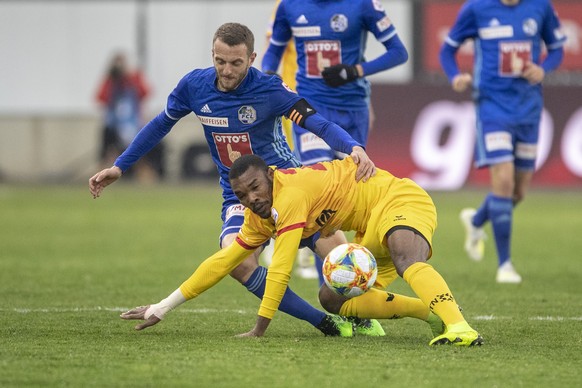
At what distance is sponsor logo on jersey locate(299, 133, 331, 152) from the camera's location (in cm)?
980

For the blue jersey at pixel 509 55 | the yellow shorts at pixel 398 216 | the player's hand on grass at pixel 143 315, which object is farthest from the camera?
the blue jersey at pixel 509 55

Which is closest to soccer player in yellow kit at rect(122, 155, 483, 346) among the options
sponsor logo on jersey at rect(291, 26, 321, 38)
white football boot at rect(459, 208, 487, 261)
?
sponsor logo on jersey at rect(291, 26, 321, 38)

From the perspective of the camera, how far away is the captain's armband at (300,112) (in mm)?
7625

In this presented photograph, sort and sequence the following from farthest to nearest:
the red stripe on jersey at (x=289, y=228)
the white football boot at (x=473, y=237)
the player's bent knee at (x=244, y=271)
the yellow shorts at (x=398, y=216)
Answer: the white football boot at (x=473, y=237)
the player's bent knee at (x=244, y=271)
the yellow shorts at (x=398, y=216)
the red stripe on jersey at (x=289, y=228)

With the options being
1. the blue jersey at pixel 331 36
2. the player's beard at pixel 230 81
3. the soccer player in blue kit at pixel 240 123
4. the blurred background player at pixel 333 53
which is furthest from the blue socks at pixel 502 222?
the player's beard at pixel 230 81

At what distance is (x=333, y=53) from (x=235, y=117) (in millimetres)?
2277

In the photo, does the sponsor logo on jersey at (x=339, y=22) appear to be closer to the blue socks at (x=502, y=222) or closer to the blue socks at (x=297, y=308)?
the blue socks at (x=502, y=222)

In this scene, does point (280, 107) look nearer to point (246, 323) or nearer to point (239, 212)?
point (239, 212)

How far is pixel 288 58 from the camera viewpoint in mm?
11219

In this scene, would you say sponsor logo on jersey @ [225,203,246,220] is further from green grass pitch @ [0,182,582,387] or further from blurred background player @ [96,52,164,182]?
blurred background player @ [96,52,164,182]

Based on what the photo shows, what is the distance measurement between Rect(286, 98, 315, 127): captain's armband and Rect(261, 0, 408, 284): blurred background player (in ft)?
6.37

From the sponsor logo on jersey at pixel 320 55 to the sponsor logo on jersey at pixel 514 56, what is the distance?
199cm

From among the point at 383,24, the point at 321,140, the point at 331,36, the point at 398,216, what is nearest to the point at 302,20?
the point at 331,36

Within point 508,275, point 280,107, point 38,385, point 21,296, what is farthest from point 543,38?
point 38,385
